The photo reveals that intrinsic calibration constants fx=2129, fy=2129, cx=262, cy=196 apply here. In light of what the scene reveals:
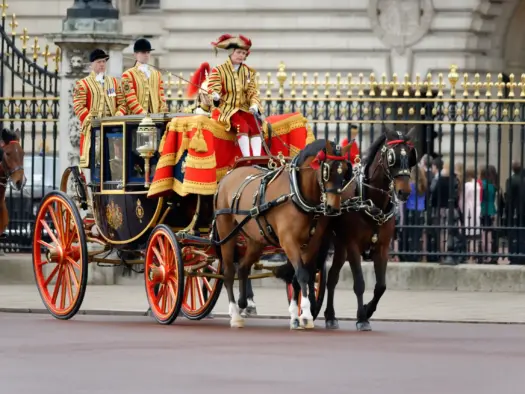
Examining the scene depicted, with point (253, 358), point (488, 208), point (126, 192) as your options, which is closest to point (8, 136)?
point (126, 192)

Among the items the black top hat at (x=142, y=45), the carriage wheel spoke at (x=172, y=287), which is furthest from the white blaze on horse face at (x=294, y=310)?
the black top hat at (x=142, y=45)

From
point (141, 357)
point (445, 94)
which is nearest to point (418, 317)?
point (141, 357)

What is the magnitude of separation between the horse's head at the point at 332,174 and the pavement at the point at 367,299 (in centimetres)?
185

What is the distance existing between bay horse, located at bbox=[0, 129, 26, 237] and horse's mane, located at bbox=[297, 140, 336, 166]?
228 inches

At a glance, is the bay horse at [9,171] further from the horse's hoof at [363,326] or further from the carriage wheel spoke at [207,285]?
the horse's hoof at [363,326]

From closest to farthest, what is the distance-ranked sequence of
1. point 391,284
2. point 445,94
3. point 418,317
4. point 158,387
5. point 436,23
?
1. point 158,387
2. point 418,317
3. point 391,284
4. point 445,94
5. point 436,23

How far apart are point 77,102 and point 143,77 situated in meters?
0.67

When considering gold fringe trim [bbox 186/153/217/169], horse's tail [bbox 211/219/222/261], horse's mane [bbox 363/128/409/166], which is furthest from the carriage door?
horse's mane [bbox 363/128/409/166]

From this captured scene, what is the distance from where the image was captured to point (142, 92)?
753 inches

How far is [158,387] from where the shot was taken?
1293 cm

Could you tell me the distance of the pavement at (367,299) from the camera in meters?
18.9

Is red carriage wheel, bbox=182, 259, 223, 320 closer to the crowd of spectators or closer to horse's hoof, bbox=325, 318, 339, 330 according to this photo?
horse's hoof, bbox=325, 318, 339, 330

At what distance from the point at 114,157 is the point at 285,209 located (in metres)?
2.14

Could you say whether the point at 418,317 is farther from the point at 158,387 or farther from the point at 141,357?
the point at 158,387
